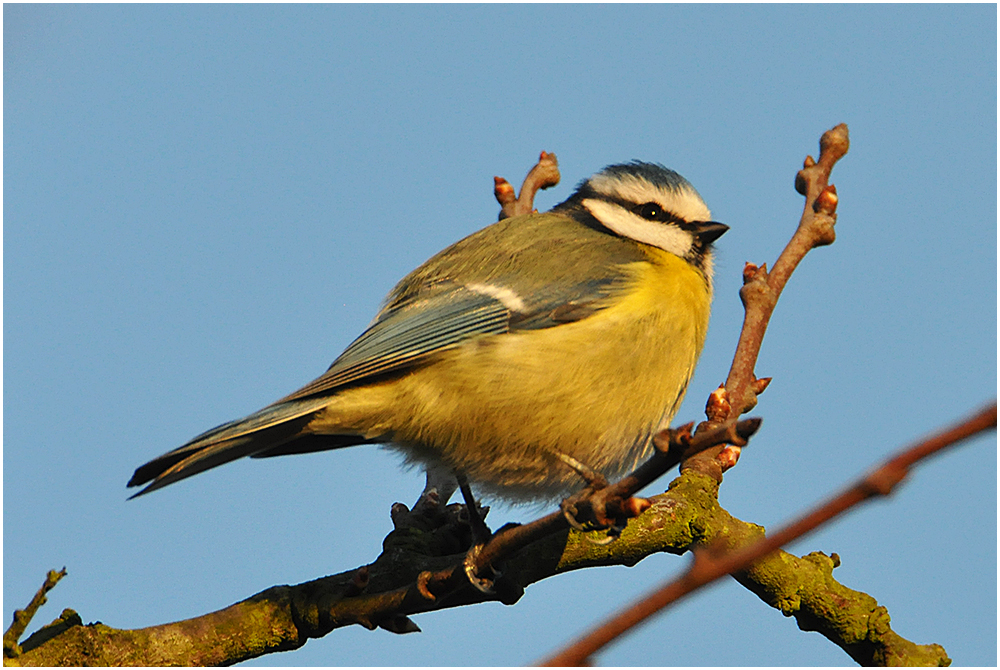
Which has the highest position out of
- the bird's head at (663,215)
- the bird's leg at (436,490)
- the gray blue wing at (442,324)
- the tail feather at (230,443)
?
the bird's head at (663,215)

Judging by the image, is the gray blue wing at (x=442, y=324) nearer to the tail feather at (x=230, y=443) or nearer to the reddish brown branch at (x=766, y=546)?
the tail feather at (x=230, y=443)

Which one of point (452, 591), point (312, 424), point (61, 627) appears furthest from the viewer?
point (312, 424)

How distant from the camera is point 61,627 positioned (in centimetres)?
285

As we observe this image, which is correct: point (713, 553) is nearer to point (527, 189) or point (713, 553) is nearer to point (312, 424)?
point (312, 424)

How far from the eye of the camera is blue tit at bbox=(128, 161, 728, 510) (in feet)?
11.3

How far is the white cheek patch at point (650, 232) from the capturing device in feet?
14.0

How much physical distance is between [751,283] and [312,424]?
174 centimetres

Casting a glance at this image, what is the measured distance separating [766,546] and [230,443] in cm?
247

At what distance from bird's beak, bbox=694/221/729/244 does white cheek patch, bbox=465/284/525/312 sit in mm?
1045

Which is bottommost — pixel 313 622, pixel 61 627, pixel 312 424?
pixel 313 622

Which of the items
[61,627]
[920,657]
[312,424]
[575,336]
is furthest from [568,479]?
[61,627]

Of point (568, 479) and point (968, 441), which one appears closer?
point (968, 441)

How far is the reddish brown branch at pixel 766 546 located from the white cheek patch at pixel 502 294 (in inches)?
102

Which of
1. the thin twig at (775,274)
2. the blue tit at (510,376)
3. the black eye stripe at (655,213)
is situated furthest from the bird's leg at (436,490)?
the black eye stripe at (655,213)
